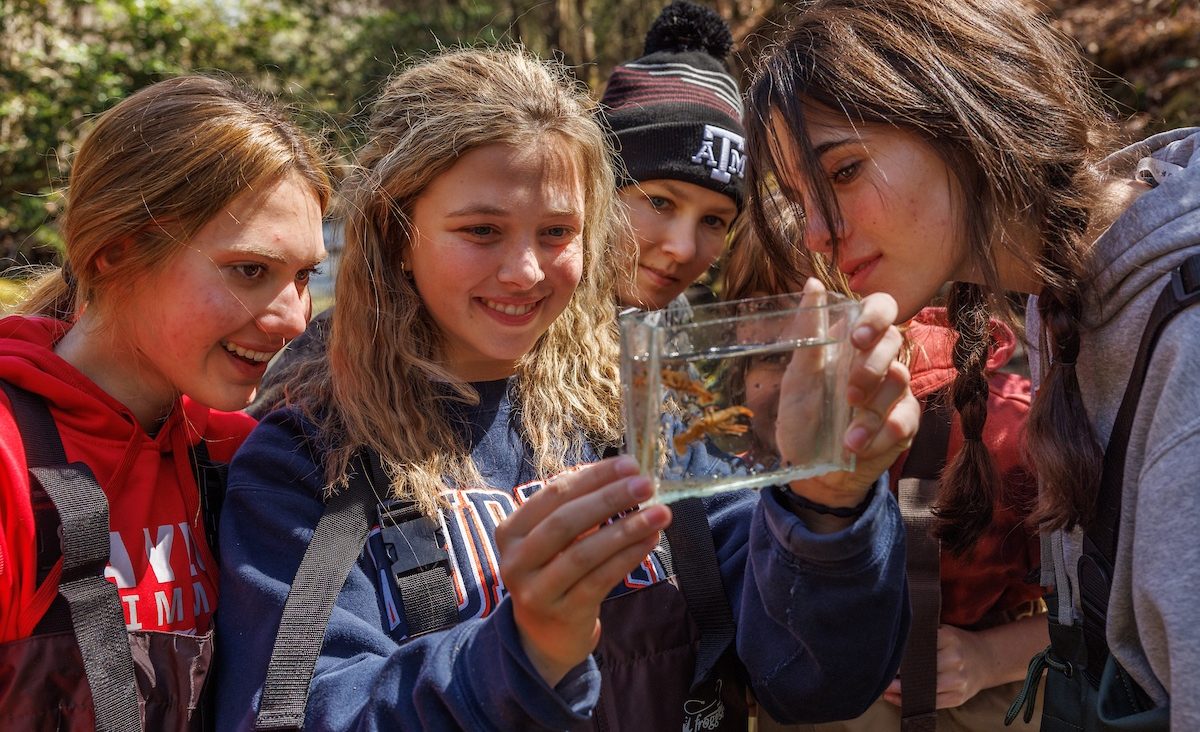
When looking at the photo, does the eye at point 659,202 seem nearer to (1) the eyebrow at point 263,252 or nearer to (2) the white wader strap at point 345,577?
(1) the eyebrow at point 263,252

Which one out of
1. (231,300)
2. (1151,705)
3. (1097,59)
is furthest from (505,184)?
(1097,59)

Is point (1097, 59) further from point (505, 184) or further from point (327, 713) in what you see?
point (327, 713)

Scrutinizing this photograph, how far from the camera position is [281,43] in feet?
35.1

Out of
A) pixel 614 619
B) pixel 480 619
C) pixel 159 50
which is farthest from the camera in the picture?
pixel 159 50

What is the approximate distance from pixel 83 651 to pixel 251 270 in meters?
0.95

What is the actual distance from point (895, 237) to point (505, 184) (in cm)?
90

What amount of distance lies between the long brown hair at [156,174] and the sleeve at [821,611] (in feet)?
4.85

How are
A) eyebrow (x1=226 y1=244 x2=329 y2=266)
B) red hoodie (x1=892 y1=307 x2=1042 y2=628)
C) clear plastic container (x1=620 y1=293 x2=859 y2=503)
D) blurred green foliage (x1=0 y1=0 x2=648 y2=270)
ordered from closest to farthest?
clear plastic container (x1=620 y1=293 x2=859 y2=503)
eyebrow (x1=226 y1=244 x2=329 y2=266)
red hoodie (x1=892 y1=307 x2=1042 y2=628)
blurred green foliage (x1=0 y1=0 x2=648 y2=270)

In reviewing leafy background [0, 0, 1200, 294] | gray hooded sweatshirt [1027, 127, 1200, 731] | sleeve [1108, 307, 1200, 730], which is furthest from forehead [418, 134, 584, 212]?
leafy background [0, 0, 1200, 294]

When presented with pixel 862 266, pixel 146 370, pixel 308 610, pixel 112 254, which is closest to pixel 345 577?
pixel 308 610

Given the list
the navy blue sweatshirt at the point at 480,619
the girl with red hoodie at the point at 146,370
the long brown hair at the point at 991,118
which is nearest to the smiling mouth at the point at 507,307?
the navy blue sweatshirt at the point at 480,619

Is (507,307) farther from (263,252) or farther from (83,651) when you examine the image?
(83,651)

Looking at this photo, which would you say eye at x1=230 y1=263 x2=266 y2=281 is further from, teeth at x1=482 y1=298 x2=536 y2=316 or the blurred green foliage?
the blurred green foliage

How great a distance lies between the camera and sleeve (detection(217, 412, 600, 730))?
171 centimetres
